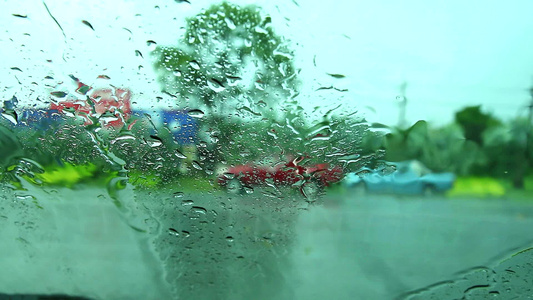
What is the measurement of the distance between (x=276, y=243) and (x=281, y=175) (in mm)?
450

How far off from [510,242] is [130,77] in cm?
264

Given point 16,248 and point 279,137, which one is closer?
point 279,137

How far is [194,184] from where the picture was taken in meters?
2.99

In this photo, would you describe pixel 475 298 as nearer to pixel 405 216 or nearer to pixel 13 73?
pixel 405 216

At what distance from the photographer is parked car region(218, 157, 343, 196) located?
2.98 meters

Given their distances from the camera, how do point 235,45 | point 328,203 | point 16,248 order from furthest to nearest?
1. point 16,248
2. point 328,203
3. point 235,45

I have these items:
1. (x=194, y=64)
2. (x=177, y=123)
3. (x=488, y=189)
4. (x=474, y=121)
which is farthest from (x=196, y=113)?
(x=488, y=189)

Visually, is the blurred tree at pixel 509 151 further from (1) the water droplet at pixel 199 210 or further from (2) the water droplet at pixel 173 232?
(2) the water droplet at pixel 173 232

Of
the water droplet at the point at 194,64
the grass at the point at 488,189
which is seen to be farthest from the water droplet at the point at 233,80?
the grass at the point at 488,189

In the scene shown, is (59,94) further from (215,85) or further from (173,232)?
(173,232)

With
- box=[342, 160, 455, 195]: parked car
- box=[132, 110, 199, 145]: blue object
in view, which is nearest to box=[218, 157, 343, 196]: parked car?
box=[342, 160, 455, 195]: parked car

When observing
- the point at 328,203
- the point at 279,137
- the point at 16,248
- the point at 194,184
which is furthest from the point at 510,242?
the point at 16,248

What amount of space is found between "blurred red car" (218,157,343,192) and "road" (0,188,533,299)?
0.08 meters

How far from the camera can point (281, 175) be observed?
299cm
